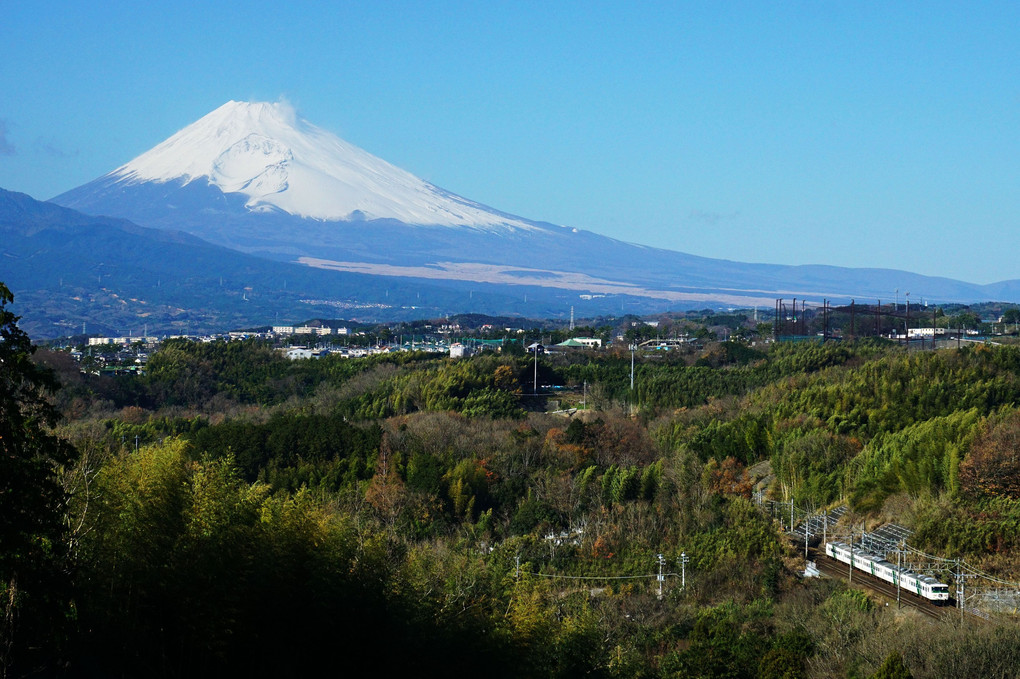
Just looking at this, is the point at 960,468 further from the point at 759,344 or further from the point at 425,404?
the point at 759,344

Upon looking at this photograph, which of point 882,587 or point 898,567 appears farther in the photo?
point 898,567

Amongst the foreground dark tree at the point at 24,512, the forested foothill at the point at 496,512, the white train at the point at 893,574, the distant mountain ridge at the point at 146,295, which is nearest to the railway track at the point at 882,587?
the white train at the point at 893,574

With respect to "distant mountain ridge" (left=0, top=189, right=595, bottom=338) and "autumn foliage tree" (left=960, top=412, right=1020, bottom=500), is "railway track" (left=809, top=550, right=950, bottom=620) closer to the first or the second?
"autumn foliage tree" (left=960, top=412, right=1020, bottom=500)

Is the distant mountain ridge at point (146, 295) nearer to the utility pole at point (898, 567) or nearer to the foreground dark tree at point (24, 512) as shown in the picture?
the utility pole at point (898, 567)

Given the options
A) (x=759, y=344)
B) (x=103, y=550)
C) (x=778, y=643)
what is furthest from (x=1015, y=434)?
(x=759, y=344)

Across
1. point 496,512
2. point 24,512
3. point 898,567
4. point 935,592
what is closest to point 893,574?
point 898,567

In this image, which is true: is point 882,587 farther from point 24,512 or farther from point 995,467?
point 24,512

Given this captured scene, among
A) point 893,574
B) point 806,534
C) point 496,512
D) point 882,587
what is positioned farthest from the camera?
point 496,512
